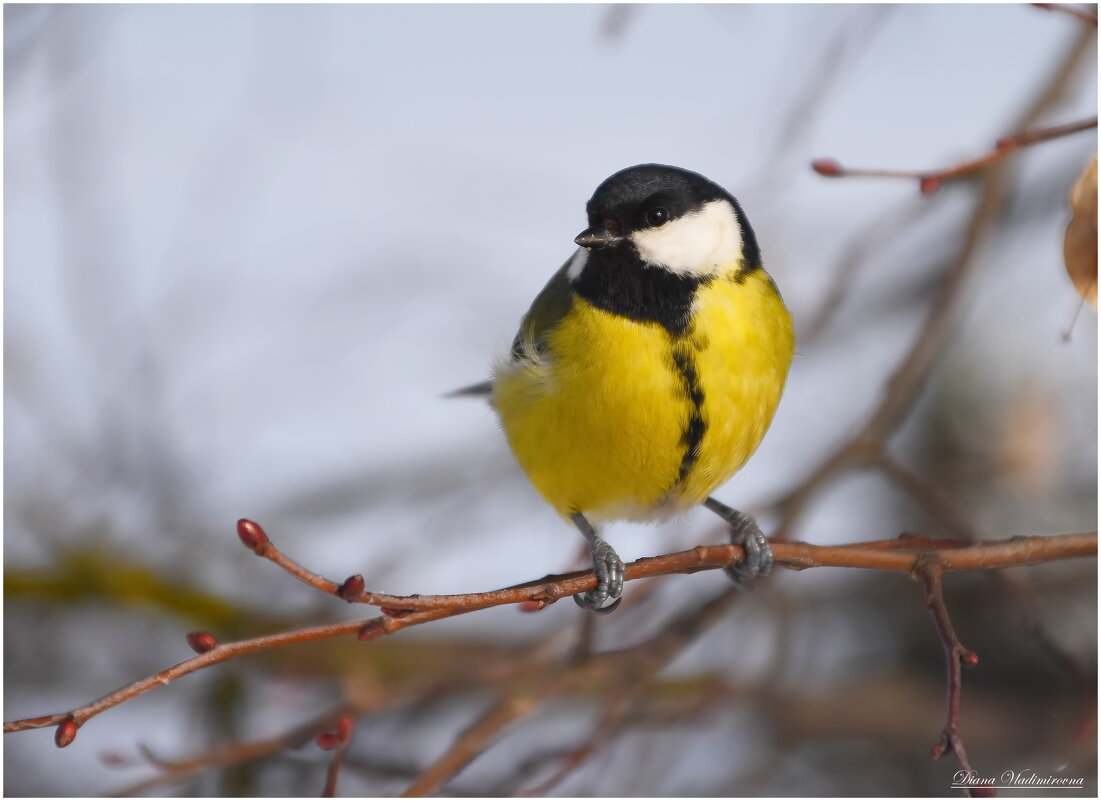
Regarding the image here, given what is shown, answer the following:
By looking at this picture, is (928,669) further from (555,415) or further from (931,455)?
(555,415)

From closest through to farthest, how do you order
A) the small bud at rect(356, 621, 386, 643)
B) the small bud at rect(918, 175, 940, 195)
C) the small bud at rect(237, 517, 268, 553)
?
1. the small bud at rect(237, 517, 268, 553)
2. the small bud at rect(356, 621, 386, 643)
3. the small bud at rect(918, 175, 940, 195)

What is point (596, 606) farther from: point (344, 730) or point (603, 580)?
point (344, 730)

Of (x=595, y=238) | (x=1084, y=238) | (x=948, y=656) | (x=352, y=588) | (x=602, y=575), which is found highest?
(x=595, y=238)

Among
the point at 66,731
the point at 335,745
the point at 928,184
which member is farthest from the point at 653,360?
the point at 66,731

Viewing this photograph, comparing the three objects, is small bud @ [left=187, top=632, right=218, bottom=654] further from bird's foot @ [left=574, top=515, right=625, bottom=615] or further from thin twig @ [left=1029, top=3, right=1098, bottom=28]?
thin twig @ [left=1029, top=3, right=1098, bottom=28]

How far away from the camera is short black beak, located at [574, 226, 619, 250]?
64.4 inches

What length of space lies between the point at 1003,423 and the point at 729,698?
1184 mm

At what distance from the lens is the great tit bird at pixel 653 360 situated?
5.35 ft

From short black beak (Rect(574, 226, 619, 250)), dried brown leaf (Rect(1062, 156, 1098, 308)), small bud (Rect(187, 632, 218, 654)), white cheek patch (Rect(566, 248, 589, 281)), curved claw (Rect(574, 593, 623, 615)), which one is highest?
white cheek patch (Rect(566, 248, 589, 281))

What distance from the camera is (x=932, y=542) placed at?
1339 mm

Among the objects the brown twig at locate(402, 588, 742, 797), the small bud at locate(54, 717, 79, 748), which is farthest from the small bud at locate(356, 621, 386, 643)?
the brown twig at locate(402, 588, 742, 797)

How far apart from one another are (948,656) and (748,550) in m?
0.48

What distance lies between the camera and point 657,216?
Answer: 1688 millimetres

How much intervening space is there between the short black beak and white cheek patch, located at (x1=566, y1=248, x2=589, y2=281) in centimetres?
11
